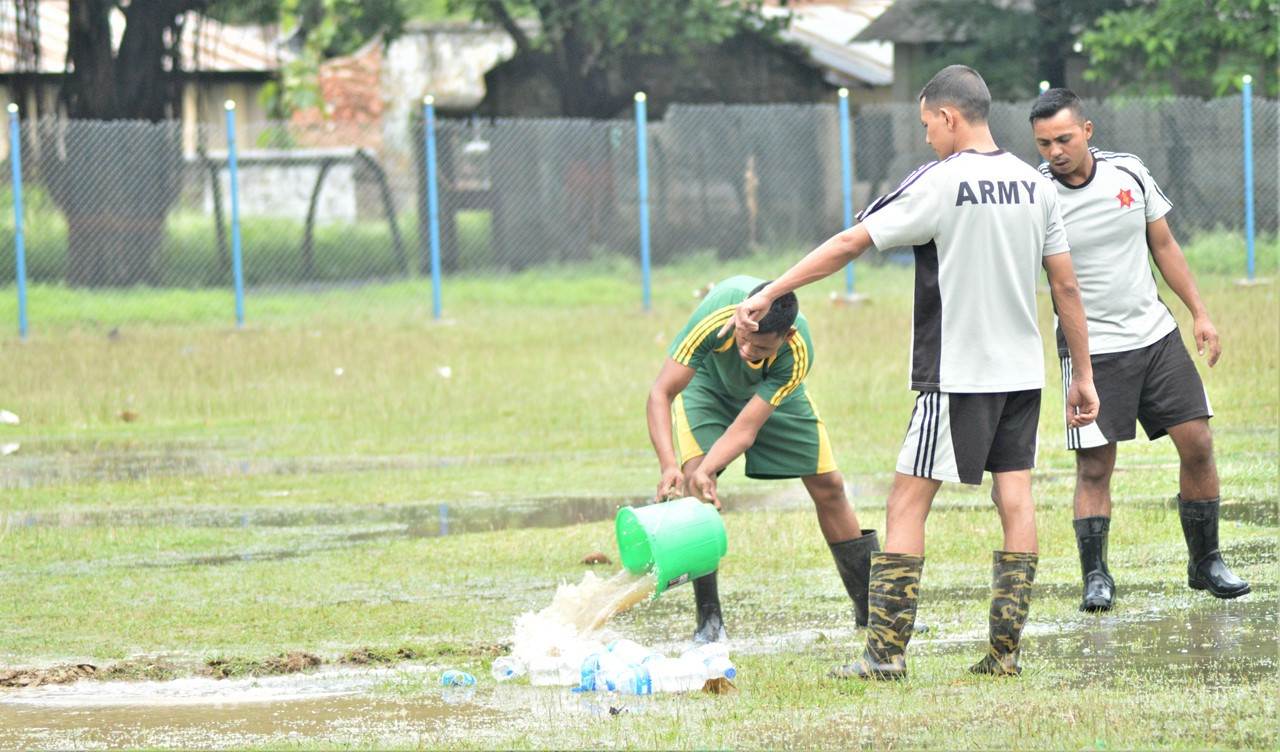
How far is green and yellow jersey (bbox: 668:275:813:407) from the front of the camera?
6215mm

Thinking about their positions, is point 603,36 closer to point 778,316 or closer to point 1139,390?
point 1139,390

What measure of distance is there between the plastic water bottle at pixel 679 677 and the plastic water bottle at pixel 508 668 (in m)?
0.60

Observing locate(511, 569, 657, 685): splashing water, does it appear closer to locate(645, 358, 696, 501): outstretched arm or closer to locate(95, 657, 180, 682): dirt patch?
→ locate(645, 358, 696, 501): outstretched arm

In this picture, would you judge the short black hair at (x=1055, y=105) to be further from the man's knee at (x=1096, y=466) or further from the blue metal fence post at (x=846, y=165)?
the blue metal fence post at (x=846, y=165)

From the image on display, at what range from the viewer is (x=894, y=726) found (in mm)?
4750

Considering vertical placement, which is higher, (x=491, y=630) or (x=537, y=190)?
(x=537, y=190)

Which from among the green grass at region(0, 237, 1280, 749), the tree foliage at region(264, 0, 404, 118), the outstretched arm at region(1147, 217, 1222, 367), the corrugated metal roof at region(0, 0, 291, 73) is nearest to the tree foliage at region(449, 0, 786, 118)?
the tree foliage at region(264, 0, 404, 118)

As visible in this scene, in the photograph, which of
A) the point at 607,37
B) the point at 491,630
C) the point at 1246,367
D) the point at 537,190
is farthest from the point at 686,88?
the point at 491,630

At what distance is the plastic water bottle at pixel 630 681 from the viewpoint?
5.36 meters

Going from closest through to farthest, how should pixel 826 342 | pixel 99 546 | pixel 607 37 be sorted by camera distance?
pixel 99 546 → pixel 826 342 → pixel 607 37

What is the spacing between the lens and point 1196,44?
24500mm

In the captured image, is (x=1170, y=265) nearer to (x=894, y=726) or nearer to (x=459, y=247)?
(x=894, y=726)

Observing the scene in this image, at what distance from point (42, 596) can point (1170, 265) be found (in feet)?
16.0

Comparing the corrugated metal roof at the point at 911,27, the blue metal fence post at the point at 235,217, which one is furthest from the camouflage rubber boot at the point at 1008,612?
the corrugated metal roof at the point at 911,27
